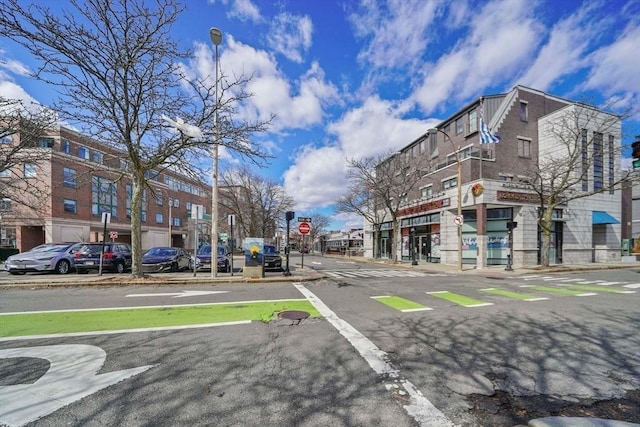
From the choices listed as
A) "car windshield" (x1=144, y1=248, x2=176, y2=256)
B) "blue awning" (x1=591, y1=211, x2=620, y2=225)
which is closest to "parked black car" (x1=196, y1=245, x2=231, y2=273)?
"car windshield" (x1=144, y1=248, x2=176, y2=256)

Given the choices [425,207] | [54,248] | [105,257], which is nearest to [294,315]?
[105,257]

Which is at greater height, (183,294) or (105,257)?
(105,257)

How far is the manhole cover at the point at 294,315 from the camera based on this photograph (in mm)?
6453

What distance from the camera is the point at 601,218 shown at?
84.8ft

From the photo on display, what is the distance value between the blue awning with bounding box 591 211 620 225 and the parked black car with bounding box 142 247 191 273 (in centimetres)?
3347

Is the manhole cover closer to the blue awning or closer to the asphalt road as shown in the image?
the asphalt road

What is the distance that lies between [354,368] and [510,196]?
2285 cm

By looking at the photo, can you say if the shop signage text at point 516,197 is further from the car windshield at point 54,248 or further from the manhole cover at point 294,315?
the car windshield at point 54,248

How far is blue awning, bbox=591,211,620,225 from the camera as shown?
84.3 feet

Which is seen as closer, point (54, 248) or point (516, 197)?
point (54, 248)

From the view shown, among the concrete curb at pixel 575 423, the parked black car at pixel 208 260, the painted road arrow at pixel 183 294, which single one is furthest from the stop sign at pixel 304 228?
the concrete curb at pixel 575 423

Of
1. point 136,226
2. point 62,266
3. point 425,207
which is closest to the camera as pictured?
point 136,226

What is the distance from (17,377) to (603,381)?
7208 mm

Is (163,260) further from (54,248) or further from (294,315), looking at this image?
(294,315)
